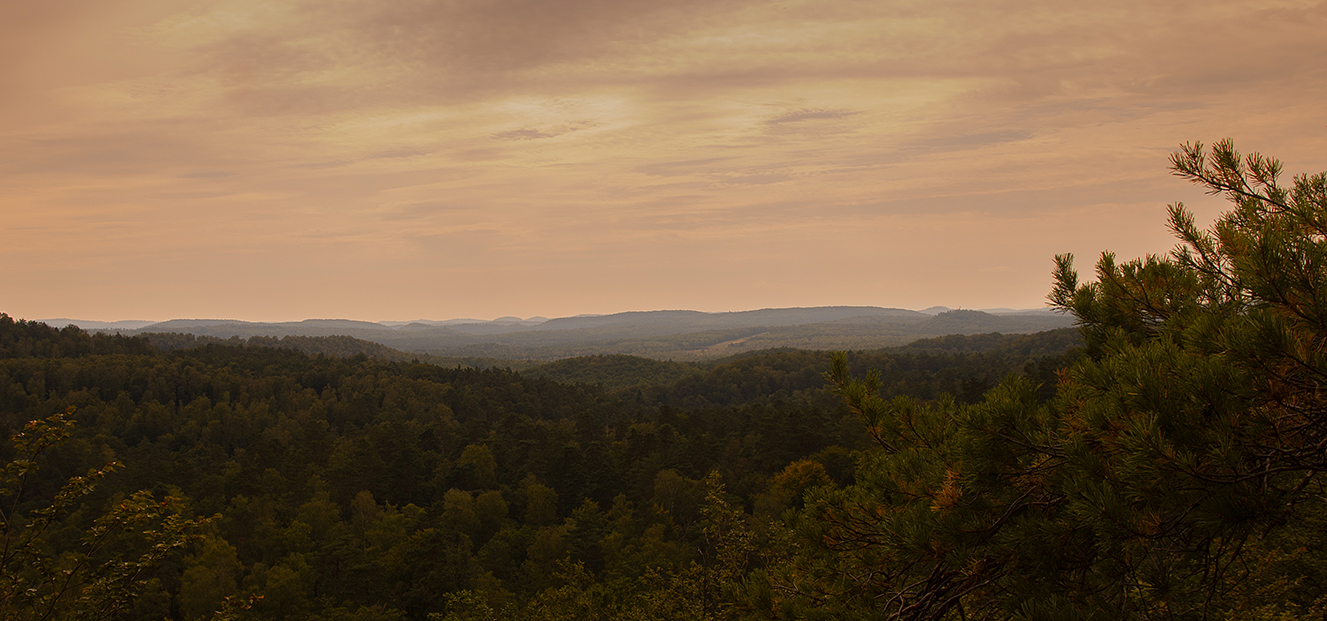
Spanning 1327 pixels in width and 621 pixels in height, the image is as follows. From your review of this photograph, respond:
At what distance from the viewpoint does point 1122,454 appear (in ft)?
13.8

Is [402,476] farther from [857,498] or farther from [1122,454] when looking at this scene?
[1122,454]

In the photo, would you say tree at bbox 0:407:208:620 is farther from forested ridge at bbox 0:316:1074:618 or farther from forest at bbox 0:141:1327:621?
forested ridge at bbox 0:316:1074:618

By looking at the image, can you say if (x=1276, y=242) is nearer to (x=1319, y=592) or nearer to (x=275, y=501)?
(x=1319, y=592)

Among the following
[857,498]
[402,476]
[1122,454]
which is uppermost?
[1122,454]

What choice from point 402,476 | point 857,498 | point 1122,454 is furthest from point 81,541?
point 402,476

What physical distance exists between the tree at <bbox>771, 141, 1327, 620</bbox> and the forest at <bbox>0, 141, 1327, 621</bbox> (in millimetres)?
Result: 23

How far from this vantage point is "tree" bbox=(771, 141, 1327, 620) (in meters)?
4.12

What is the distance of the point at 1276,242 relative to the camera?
172 inches

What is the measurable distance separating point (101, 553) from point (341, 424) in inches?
2314

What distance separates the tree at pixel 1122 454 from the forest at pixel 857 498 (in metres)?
0.02

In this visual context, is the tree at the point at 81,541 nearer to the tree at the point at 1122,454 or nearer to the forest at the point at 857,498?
the forest at the point at 857,498

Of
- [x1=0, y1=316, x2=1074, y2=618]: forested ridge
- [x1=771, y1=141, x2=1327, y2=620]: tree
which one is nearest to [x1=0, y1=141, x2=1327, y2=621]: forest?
[x1=771, y1=141, x2=1327, y2=620]: tree

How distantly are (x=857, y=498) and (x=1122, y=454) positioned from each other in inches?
111

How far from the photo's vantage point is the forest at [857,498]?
4246 millimetres
